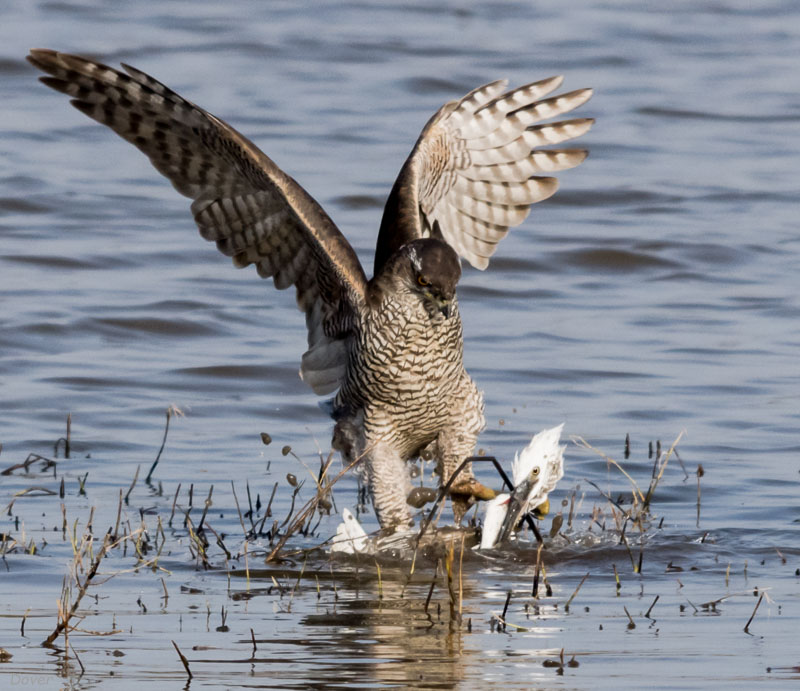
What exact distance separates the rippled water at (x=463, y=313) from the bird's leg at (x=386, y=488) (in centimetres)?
47

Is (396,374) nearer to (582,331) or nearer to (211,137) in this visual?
(211,137)

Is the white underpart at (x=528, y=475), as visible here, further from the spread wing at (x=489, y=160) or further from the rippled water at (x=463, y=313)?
the spread wing at (x=489, y=160)

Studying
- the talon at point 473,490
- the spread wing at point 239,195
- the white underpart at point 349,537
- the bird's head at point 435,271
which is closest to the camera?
the bird's head at point 435,271

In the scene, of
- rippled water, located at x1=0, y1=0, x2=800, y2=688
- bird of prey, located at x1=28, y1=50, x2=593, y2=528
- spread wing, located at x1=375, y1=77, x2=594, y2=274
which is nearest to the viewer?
rippled water, located at x1=0, y1=0, x2=800, y2=688

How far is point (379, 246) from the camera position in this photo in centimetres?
709

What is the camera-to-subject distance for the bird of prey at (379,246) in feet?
20.5

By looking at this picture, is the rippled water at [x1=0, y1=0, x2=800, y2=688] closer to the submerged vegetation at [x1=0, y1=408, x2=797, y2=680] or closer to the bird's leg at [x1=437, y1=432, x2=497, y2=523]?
the submerged vegetation at [x1=0, y1=408, x2=797, y2=680]

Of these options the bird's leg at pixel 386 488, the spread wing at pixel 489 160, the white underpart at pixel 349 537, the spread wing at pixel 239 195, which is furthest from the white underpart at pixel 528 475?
Answer: the spread wing at pixel 489 160

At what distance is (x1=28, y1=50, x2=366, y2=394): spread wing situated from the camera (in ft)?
21.0

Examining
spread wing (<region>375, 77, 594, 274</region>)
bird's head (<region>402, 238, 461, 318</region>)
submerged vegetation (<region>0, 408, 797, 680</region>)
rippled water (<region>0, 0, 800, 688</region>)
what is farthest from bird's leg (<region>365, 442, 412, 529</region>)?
spread wing (<region>375, 77, 594, 274</region>)

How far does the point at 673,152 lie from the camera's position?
52.3 ft

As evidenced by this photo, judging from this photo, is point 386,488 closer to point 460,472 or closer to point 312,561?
point 460,472

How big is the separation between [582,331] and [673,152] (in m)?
5.83

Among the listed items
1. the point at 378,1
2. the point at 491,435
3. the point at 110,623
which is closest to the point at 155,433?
the point at 491,435
